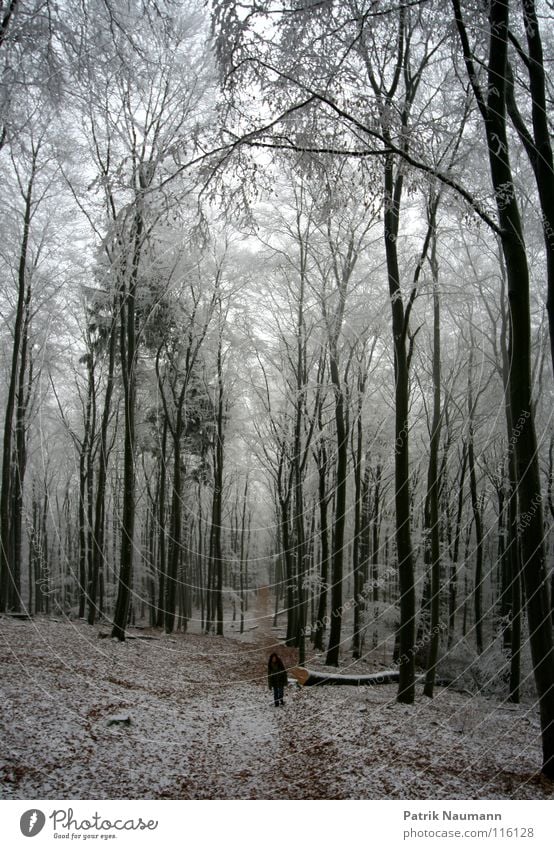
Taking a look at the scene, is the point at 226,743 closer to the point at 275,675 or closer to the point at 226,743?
the point at 226,743

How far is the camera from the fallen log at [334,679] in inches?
341

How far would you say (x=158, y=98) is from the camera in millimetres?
8250

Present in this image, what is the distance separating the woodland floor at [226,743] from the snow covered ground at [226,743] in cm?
1

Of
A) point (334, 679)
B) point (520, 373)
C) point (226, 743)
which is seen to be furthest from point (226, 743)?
point (334, 679)

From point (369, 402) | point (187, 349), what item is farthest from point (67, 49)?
point (187, 349)

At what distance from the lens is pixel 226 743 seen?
4.64 meters

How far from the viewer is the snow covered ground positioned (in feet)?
12.3

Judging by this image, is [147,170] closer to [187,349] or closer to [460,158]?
[460,158]
